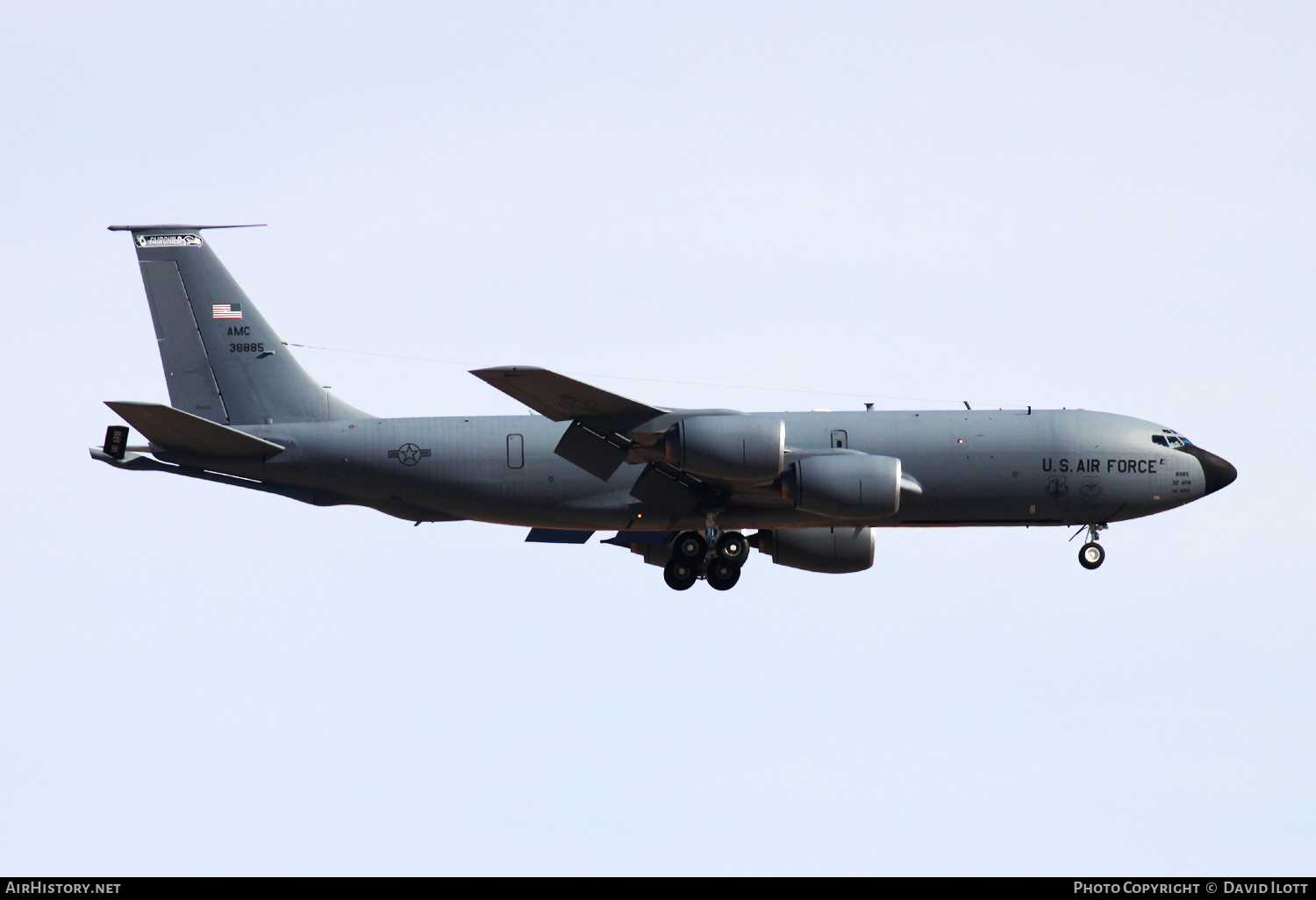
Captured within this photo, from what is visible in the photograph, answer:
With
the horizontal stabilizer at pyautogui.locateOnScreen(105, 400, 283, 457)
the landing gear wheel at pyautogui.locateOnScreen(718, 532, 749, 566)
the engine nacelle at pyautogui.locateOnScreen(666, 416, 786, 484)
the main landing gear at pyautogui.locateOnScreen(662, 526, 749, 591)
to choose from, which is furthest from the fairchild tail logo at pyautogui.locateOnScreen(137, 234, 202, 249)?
the landing gear wheel at pyautogui.locateOnScreen(718, 532, 749, 566)

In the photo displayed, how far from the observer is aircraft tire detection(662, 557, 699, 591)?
4397cm

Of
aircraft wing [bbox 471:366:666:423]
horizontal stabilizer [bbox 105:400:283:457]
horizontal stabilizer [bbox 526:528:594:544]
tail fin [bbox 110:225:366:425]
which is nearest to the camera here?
aircraft wing [bbox 471:366:666:423]

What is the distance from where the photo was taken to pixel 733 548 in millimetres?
43531

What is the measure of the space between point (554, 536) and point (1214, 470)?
18.0m

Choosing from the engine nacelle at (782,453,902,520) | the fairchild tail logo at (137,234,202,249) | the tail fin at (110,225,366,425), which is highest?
the fairchild tail logo at (137,234,202,249)

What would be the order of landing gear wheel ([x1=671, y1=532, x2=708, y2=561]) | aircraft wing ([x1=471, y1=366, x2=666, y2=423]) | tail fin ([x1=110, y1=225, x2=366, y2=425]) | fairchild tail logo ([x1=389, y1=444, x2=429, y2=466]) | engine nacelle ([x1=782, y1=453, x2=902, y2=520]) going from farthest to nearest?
landing gear wheel ([x1=671, y1=532, x2=708, y2=561]), tail fin ([x1=110, y1=225, x2=366, y2=425]), fairchild tail logo ([x1=389, y1=444, x2=429, y2=466]), engine nacelle ([x1=782, y1=453, x2=902, y2=520]), aircraft wing ([x1=471, y1=366, x2=666, y2=423])

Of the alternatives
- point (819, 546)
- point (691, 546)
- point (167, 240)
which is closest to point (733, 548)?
point (691, 546)

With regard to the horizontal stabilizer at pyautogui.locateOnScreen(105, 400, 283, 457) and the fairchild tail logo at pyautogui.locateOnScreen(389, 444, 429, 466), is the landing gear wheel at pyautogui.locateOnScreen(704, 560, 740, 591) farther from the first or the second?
the horizontal stabilizer at pyautogui.locateOnScreen(105, 400, 283, 457)

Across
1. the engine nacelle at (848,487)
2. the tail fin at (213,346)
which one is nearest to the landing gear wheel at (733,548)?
the engine nacelle at (848,487)

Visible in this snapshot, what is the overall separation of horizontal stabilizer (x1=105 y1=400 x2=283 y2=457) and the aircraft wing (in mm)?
7469

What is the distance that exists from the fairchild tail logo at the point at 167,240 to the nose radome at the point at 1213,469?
27.0 meters

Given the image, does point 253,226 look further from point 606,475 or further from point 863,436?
point 863,436

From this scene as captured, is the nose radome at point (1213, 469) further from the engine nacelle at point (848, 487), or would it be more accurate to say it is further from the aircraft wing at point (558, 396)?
the aircraft wing at point (558, 396)
